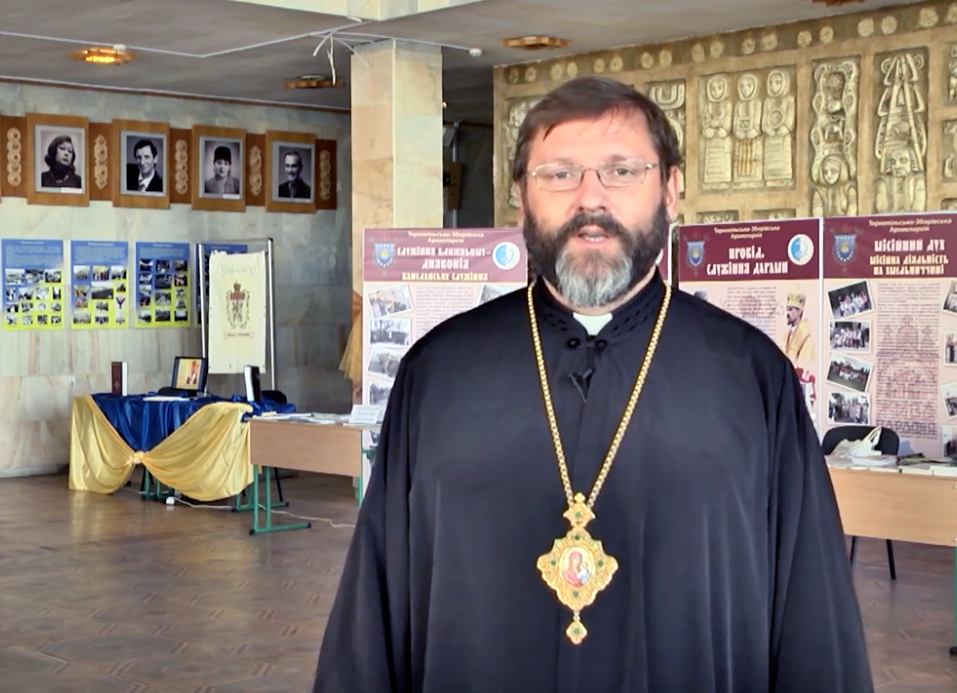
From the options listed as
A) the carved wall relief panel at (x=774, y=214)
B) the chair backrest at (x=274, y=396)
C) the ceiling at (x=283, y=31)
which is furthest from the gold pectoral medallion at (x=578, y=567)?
the chair backrest at (x=274, y=396)

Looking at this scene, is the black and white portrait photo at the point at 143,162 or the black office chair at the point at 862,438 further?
the black and white portrait photo at the point at 143,162

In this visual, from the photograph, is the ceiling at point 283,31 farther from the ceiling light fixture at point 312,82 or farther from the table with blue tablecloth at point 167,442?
the table with blue tablecloth at point 167,442

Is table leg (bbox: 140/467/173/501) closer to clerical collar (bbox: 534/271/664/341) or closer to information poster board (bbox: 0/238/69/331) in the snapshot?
information poster board (bbox: 0/238/69/331)

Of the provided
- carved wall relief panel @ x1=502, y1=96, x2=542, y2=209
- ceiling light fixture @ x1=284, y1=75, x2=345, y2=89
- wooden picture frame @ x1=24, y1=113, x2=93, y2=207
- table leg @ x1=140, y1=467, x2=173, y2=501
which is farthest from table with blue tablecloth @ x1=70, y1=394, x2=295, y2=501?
ceiling light fixture @ x1=284, y1=75, x2=345, y2=89

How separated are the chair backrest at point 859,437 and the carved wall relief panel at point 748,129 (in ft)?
8.41

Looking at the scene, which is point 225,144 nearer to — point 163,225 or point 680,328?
point 163,225

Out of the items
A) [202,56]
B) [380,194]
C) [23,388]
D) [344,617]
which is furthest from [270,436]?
[344,617]

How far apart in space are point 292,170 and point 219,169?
2.74ft

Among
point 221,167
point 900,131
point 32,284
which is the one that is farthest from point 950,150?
point 32,284

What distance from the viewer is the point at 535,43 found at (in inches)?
436

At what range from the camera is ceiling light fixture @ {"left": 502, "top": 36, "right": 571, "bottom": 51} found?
1102 cm

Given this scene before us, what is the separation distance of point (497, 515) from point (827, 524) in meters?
0.53

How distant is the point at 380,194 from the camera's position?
1145 centimetres

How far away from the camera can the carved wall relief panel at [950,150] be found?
961 cm
